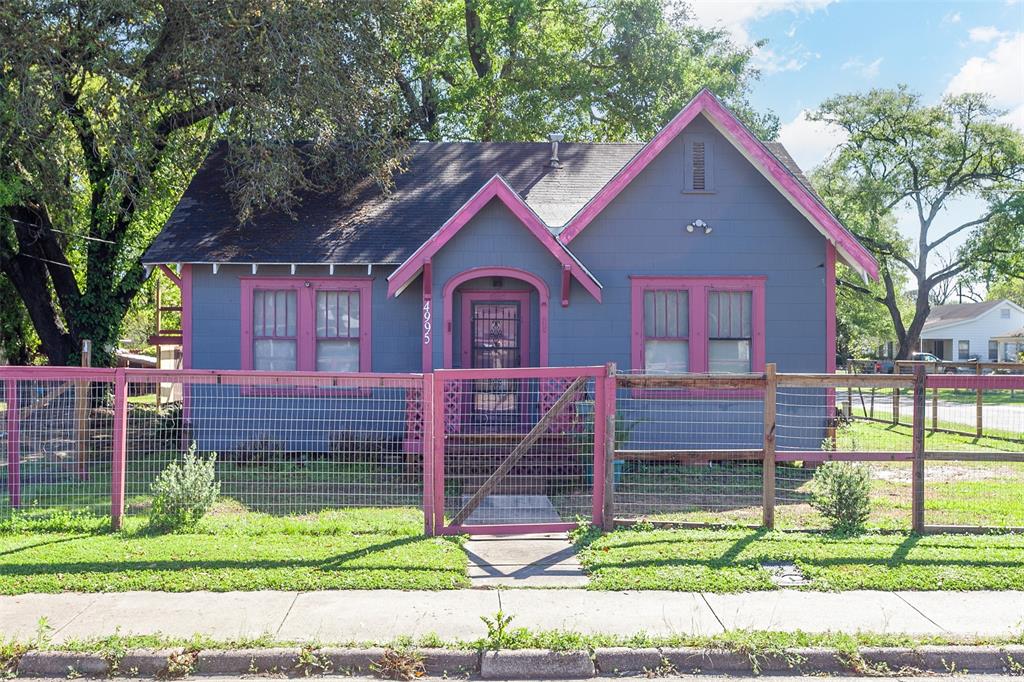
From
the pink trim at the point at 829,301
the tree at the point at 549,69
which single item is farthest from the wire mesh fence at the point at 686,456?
the tree at the point at 549,69

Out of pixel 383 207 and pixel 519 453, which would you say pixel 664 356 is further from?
pixel 383 207

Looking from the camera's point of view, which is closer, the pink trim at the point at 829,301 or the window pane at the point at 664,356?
the pink trim at the point at 829,301

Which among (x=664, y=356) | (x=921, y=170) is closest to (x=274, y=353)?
(x=664, y=356)

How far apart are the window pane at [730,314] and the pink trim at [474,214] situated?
2.17m

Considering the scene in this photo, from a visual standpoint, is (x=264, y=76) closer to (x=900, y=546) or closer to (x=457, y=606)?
(x=457, y=606)

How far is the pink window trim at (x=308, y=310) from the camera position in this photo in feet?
43.6

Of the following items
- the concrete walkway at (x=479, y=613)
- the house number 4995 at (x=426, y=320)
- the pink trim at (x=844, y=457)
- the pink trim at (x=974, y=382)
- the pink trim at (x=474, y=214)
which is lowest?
the concrete walkway at (x=479, y=613)

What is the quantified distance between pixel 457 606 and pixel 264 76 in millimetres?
12900

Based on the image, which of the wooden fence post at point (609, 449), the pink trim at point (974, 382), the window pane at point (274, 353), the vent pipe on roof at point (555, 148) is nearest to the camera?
the pink trim at point (974, 382)

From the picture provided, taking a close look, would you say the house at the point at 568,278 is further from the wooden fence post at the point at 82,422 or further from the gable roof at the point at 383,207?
the wooden fence post at the point at 82,422

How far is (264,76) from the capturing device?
1543 centimetres

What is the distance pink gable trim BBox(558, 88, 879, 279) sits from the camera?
1223 centimetres

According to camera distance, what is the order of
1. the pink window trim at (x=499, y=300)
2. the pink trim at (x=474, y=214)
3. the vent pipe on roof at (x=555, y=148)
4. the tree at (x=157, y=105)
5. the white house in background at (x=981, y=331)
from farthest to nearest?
1. the white house in background at (x=981, y=331)
2. the vent pipe on roof at (x=555, y=148)
3. the tree at (x=157, y=105)
4. the pink window trim at (x=499, y=300)
5. the pink trim at (x=474, y=214)

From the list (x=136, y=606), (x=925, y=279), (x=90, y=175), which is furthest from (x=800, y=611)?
(x=925, y=279)
